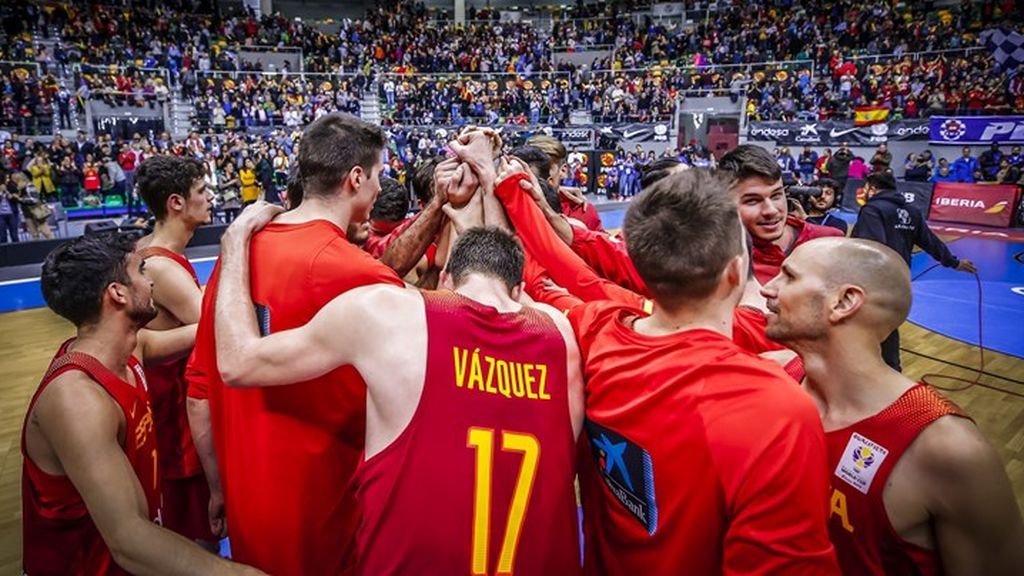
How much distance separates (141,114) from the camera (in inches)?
703

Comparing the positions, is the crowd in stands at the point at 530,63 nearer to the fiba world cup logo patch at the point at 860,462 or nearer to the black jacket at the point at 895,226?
the black jacket at the point at 895,226

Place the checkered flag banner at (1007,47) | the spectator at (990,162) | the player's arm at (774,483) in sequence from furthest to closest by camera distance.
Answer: the checkered flag banner at (1007,47)
the spectator at (990,162)
the player's arm at (774,483)

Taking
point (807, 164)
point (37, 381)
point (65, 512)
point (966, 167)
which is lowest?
point (37, 381)

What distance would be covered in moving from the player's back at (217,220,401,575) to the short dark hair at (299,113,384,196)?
0.20 metres

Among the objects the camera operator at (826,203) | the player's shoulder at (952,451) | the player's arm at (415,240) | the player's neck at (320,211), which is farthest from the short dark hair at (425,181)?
the camera operator at (826,203)

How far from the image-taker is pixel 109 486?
174 centimetres

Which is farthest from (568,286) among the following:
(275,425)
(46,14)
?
(46,14)

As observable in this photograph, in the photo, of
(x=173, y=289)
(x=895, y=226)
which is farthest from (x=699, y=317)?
(x=895, y=226)

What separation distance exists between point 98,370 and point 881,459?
2.38 m

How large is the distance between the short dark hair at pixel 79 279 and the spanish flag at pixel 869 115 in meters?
21.1

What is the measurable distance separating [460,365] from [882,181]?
5.11 metres

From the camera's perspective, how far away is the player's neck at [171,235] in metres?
3.01

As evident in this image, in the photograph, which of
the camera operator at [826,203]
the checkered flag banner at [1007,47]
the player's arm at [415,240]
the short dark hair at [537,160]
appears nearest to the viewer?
the player's arm at [415,240]

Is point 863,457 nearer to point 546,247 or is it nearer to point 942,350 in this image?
point 546,247
